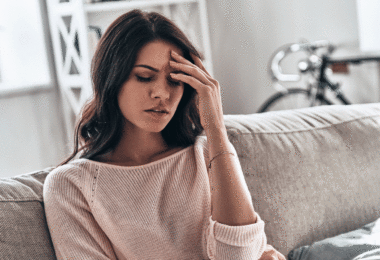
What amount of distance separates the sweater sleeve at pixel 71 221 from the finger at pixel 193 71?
1.08ft

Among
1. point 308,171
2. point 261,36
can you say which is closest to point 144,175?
point 308,171

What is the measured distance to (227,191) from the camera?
100 cm

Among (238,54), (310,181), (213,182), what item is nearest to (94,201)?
(213,182)

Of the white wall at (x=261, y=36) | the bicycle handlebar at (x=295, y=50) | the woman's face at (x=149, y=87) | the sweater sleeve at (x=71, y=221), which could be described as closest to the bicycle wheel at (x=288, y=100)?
the bicycle handlebar at (x=295, y=50)

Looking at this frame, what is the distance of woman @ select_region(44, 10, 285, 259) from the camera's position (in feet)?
3.20

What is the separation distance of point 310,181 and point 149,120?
52cm

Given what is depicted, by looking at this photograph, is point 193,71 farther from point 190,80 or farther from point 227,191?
point 227,191

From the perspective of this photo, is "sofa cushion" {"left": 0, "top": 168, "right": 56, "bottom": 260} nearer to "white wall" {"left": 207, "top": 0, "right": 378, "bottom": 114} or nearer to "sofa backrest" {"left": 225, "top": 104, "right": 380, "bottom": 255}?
"sofa backrest" {"left": 225, "top": 104, "right": 380, "bottom": 255}

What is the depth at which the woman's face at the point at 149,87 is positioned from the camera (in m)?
1.00

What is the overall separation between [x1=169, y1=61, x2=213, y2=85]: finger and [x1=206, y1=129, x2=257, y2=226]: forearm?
0.46 ft

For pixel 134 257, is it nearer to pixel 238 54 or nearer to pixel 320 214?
pixel 320 214

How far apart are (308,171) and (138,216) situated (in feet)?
1.73

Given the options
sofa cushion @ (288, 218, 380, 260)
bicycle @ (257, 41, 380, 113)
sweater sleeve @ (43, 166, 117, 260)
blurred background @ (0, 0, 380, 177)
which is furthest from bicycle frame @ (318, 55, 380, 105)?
sweater sleeve @ (43, 166, 117, 260)

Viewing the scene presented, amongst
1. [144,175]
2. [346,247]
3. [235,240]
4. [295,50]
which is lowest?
[346,247]
